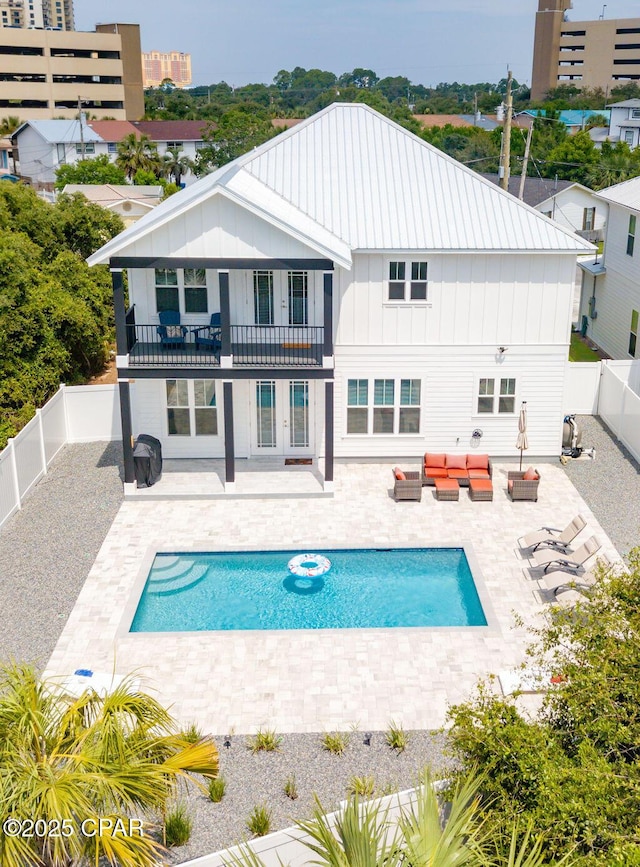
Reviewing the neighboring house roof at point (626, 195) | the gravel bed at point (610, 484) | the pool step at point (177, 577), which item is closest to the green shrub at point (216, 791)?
the pool step at point (177, 577)

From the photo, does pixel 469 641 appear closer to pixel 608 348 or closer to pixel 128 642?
pixel 128 642

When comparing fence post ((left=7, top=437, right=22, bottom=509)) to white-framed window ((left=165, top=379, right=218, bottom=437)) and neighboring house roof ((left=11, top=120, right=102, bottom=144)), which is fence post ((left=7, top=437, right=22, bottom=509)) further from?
neighboring house roof ((left=11, top=120, right=102, bottom=144))

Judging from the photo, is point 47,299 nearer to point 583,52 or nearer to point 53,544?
point 53,544

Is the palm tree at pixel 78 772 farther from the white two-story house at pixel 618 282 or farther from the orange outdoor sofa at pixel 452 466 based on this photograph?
the white two-story house at pixel 618 282

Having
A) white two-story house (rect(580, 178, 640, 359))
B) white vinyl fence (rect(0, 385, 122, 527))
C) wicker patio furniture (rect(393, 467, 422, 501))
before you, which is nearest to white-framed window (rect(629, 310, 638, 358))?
white two-story house (rect(580, 178, 640, 359))

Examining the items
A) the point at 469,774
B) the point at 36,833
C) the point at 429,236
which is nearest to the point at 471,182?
the point at 429,236

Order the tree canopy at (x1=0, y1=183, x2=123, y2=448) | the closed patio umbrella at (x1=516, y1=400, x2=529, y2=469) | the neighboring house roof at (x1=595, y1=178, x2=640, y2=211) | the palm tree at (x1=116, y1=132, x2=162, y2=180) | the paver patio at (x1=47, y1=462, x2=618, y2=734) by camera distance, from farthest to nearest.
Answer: the palm tree at (x1=116, y1=132, x2=162, y2=180) → the neighboring house roof at (x1=595, y1=178, x2=640, y2=211) → the tree canopy at (x1=0, y1=183, x2=123, y2=448) → the closed patio umbrella at (x1=516, y1=400, x2=529, y2=469) → the paver patio at (x1=47, y1=462, x2=618, y2=734)
